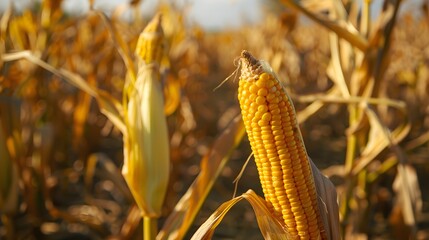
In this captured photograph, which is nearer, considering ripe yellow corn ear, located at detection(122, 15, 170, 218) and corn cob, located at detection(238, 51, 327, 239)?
corn cob, located at detection(238, 51, 327, 239)

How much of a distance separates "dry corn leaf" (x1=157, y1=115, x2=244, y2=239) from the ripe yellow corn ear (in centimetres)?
7

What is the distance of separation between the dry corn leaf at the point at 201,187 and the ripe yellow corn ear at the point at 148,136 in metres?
0.07

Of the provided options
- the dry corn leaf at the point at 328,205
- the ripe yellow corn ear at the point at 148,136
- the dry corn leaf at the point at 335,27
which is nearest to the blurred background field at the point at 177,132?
the dry corn leaf at the point at 335,27

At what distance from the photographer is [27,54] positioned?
6.11 ft

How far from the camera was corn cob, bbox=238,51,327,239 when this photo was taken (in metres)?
0.95

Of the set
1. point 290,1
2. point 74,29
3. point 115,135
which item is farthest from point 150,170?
point 115,135

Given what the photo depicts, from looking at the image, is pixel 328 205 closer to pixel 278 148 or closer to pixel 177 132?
pixel 278 148

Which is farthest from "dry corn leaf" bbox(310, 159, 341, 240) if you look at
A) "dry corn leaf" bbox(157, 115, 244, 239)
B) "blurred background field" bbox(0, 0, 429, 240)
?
"dry corn leaf" bbox(157, 115, 244, 239)

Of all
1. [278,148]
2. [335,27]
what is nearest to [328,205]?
[278,148]

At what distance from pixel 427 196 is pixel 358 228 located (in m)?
2.24

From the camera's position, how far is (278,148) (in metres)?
0.99

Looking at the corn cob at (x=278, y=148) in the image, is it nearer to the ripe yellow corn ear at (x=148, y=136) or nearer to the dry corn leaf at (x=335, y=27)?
the ripe yellow corn ear at (x=148, y=136)

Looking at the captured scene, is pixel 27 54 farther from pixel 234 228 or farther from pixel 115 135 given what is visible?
pixel 115 135

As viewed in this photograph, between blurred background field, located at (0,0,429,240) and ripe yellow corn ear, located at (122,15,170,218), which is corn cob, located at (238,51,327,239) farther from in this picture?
ripe yellow corn ear, located at (122,15,170,218)
